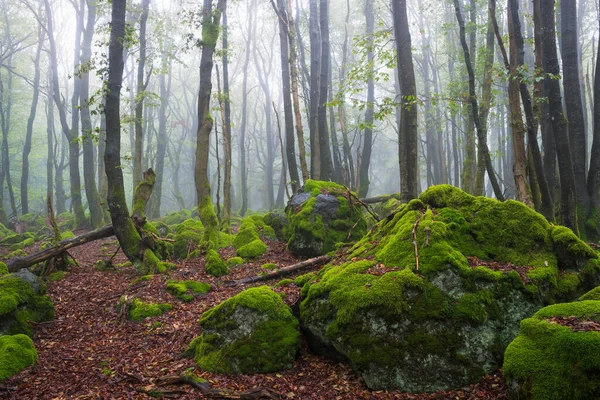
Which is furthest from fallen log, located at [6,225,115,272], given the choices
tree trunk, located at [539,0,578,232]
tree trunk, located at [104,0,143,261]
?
tree trunk, located at [539,0,578,232]

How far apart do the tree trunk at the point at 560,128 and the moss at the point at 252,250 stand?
680 cm

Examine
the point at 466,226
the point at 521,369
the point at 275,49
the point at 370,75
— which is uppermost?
the point at 275,49

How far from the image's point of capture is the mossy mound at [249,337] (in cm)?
474

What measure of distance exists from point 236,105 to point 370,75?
36.0 metres

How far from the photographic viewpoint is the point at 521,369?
11.0 ft

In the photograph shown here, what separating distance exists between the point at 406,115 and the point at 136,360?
704 cm

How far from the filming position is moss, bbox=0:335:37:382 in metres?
4.63

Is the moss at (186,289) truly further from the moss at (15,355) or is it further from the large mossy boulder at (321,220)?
the large mossy boulder at (321,220)

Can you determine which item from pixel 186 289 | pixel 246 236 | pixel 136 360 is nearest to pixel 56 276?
pixel 186 289

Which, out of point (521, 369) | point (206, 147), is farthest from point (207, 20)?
point (521, 369)

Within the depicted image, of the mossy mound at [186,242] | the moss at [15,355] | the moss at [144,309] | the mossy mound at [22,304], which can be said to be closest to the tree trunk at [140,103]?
the mossy mound at [186,242]

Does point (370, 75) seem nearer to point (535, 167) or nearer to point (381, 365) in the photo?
point (535, 167)

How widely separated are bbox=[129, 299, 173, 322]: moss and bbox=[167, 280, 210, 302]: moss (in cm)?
46

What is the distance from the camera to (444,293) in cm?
444
